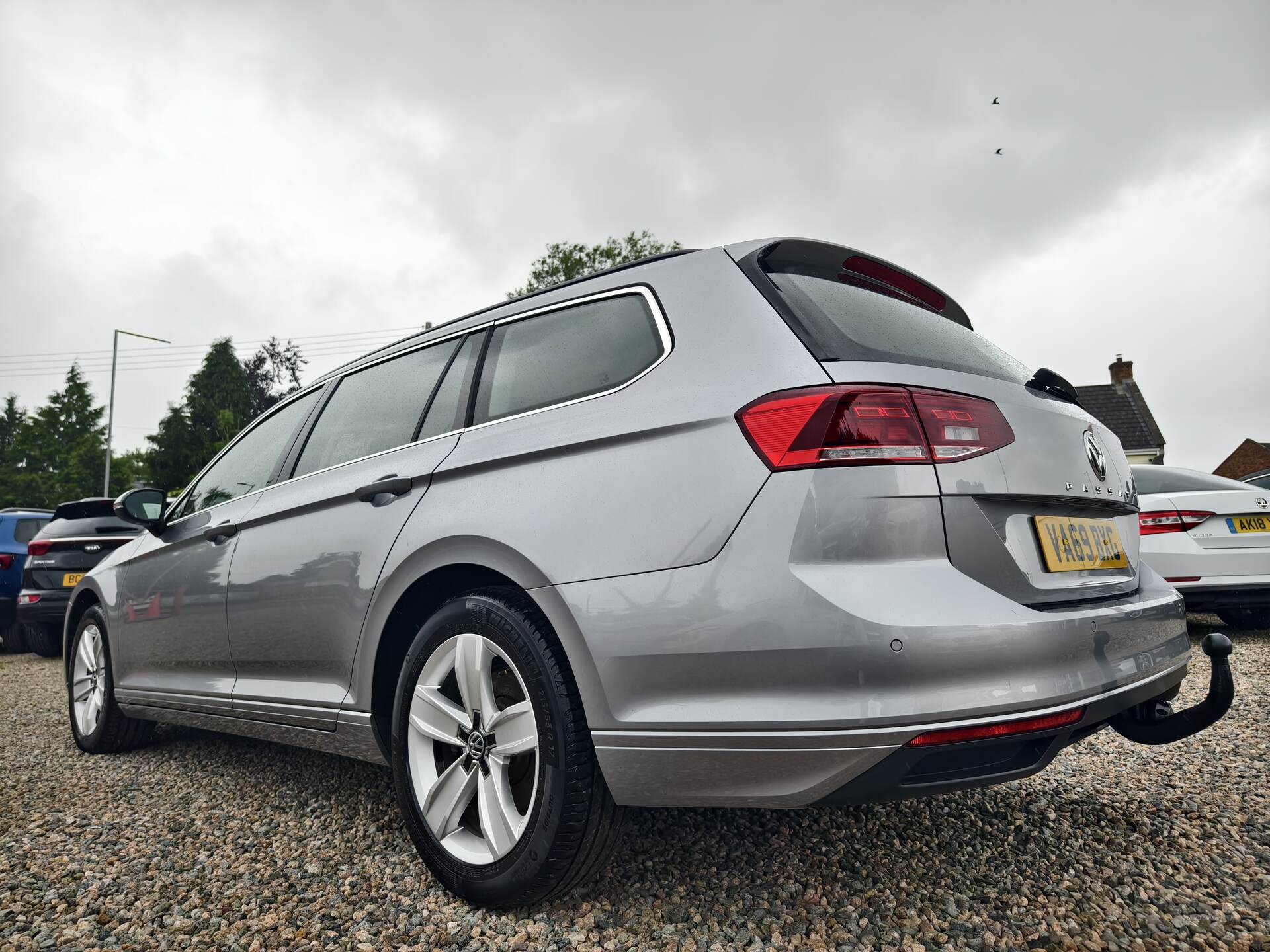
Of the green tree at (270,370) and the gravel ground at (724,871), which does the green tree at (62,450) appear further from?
the gravel ground at (724,871)

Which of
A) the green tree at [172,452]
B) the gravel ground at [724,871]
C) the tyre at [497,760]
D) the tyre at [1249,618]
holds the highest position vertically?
the green tree at [172,452]

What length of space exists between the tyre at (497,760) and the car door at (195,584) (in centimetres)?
129

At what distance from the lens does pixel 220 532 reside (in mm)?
3379

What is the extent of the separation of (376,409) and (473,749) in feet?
4.37

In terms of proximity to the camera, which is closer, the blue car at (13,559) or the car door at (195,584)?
the car door at (195,584)

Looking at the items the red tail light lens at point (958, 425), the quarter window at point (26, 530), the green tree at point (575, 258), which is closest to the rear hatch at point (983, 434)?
the red tail light lens at point (958, 425)

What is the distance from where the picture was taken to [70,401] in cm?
5228

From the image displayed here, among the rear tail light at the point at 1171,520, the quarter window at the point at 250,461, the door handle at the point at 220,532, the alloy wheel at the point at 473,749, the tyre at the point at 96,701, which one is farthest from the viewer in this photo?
the rear tail light at the point at 1171,520

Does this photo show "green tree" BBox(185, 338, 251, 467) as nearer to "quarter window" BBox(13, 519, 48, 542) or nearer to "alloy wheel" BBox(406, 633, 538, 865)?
"quarter window" BBox(13, 519, 48, 542)

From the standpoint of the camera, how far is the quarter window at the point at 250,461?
344 cm

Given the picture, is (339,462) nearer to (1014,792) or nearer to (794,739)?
(794,739)

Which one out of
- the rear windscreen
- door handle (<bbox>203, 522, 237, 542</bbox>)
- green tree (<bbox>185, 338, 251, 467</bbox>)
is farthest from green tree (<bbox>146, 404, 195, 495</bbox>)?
the rear windscreen

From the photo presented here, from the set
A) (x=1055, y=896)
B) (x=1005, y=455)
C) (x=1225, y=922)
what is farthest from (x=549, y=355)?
(x=1225, y=922)

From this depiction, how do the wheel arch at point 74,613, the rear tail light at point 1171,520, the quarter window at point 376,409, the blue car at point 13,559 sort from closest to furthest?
the quarter window at point 376,409
the wheel arch at point 74,613
the rear tail light at point 1171,520
the blue car at point 13,559
